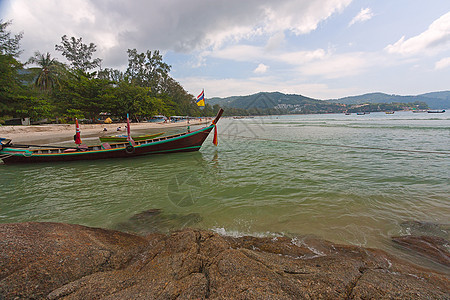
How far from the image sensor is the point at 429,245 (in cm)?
354

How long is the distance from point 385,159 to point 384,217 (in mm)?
8148

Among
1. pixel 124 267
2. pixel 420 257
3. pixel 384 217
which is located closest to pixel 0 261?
pixel 124 267

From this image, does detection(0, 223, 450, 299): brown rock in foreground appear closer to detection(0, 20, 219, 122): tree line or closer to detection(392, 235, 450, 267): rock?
detection(392, 235, 450, 267): rock

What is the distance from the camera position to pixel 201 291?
1945 mm

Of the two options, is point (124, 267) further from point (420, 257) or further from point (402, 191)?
point (402, 191)

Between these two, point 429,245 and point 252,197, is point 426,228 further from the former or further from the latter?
point 252,197

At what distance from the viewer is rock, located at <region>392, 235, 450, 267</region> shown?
3222 millimetres

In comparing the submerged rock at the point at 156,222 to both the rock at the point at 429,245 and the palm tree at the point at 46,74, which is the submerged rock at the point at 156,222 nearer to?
the rock at the point at 429,245

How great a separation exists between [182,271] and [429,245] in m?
4.58

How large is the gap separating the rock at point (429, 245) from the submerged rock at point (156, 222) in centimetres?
441

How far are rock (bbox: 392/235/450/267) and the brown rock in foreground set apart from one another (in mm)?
693

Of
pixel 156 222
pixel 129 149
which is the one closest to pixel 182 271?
pixel 156 222

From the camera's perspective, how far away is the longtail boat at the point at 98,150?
10695 mm

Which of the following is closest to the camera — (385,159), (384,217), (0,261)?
(0,261)
